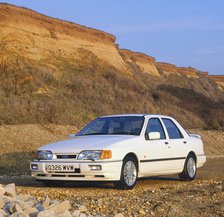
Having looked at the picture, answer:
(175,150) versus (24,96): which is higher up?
(24,96)

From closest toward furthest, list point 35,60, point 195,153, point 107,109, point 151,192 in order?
point 151,192
point 195,153
point 107,109
point 35,60

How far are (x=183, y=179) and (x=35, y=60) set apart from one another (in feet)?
89.1

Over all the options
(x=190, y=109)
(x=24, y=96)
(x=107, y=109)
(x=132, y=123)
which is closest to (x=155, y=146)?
(x=132, y=123)

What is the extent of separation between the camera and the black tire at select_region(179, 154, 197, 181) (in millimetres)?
13156

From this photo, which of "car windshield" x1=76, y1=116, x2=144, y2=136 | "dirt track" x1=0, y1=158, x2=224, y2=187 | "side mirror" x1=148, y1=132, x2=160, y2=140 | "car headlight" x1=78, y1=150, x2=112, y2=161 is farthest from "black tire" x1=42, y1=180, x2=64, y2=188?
"side mirror" x1=148, y1=132, x2=160, y2=140

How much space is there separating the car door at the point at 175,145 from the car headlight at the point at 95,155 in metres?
2.19

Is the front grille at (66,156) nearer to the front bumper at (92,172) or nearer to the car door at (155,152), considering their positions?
the front bumper at (92,172)

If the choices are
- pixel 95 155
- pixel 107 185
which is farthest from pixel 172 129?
pixel 95 155

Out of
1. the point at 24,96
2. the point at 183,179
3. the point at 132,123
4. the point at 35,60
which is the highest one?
the point at 35,60

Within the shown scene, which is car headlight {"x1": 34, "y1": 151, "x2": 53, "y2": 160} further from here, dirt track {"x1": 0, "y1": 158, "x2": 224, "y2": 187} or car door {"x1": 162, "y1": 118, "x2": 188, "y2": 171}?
car door {"x1": 162, "y1": 118, "x2": 188, "y2": 171}

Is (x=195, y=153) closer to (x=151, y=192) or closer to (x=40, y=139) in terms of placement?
(x=151, y=192)

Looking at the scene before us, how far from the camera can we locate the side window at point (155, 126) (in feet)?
40.6

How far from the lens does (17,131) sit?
A: 2161cm

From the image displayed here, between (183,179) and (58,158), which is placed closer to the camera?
(58,158)
